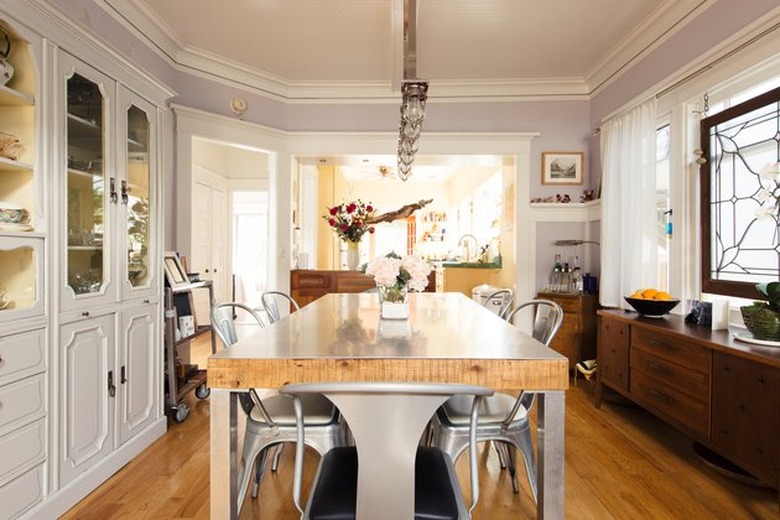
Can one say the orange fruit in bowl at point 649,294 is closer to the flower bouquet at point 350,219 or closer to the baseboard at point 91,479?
the flower bouquet at point 350,219

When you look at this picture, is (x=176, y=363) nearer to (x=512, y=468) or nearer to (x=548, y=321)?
(x=512, y=468)

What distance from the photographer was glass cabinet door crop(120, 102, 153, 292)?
2.37m

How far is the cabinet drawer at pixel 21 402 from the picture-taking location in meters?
1.54

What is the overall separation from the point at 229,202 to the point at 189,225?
285 centimetres

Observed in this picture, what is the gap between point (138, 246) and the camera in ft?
8.14

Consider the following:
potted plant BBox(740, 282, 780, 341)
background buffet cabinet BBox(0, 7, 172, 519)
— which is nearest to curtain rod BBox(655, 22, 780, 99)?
potted plant BBox(740, 282, 780, 341)

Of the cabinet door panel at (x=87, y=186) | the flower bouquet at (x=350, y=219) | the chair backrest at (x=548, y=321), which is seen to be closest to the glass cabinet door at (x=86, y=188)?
the cabinet door panel at (x=87, y=186)

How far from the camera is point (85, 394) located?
1.96m

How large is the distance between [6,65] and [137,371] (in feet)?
5.15

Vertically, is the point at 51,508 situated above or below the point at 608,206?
below

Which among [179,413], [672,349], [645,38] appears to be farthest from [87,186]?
[645,38]

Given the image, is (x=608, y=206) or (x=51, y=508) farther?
(x=608, y=206)

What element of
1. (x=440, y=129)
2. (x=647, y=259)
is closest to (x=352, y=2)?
(x=440, y=129)

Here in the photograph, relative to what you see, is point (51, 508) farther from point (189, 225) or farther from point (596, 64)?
point (596, 64)
